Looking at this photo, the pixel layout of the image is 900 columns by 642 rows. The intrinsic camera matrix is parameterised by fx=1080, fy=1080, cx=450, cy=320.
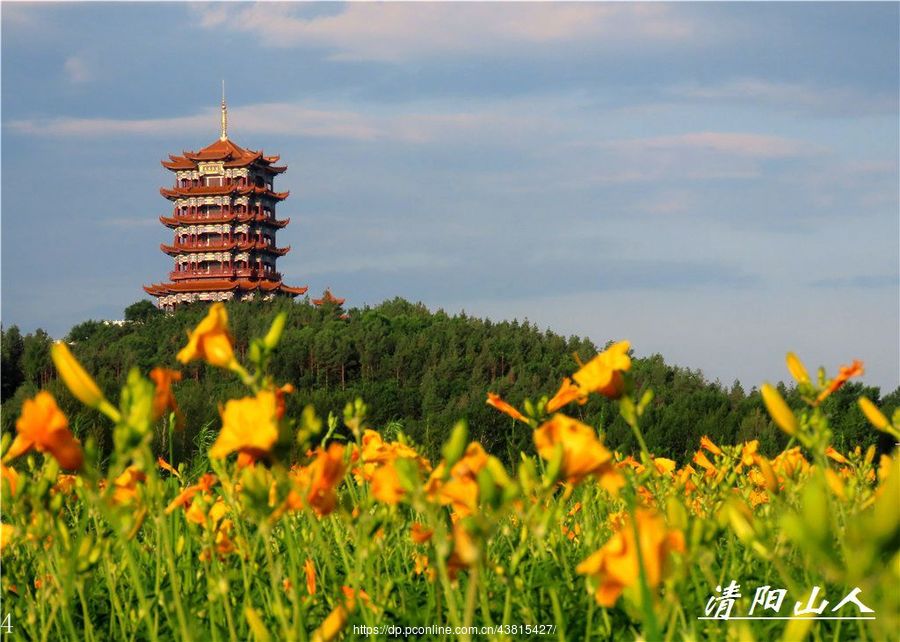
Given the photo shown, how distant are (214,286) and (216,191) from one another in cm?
457

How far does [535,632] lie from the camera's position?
6.41ft

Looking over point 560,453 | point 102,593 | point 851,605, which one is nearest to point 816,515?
point 560,453

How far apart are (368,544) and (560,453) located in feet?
1.82

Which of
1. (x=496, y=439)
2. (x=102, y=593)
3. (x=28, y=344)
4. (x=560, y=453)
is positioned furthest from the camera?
(x=28, y=344)

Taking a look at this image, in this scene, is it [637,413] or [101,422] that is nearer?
[637,413]

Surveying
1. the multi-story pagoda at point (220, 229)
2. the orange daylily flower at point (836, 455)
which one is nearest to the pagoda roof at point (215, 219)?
the multi-story pagoda at point (220, 229)

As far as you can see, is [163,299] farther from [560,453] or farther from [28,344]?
[560,453]

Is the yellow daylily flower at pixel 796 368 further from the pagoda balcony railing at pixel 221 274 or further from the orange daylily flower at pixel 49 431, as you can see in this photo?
the pagoda balcony railing at pixel 221 274

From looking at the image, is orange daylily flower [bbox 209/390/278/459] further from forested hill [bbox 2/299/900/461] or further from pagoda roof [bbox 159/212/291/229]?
pagoda roof [bbox 159/212/291/229]

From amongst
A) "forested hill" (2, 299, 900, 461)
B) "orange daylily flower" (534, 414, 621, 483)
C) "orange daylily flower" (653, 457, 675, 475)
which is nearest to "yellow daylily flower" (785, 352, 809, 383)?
"orange daylily flower" (534, 414, 621, 483)

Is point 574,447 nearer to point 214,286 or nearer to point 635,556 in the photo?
point 635,556

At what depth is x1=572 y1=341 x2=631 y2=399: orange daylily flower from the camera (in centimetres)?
155

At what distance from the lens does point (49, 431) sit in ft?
4.04

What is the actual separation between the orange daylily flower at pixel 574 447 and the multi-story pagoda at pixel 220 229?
5028 centimetres
